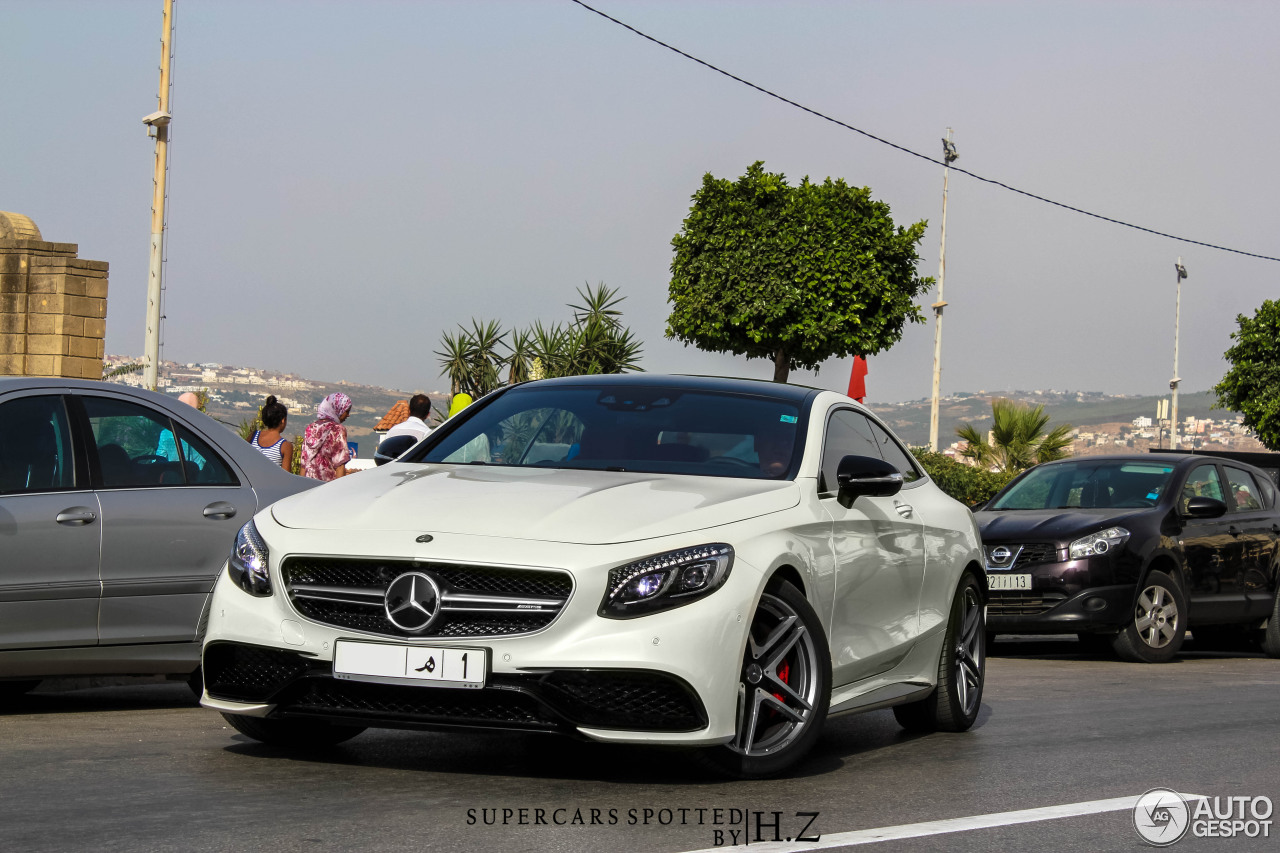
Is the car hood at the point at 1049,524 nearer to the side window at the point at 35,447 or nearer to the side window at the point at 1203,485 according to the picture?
the side window at the point at 1203,485

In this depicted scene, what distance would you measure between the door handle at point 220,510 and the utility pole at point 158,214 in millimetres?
15558

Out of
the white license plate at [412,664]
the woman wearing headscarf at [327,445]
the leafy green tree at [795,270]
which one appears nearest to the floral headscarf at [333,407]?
the woman wearing headscarf at [327,445]

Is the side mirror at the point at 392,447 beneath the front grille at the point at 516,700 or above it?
above

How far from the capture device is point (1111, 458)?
13547 millimetres

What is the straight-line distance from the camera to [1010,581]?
12.2 meters

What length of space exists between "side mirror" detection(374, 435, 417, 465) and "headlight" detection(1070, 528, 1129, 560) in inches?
262

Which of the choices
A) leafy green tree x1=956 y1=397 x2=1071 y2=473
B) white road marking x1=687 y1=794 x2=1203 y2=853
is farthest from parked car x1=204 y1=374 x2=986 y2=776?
leafy green tree x1=956 y1=397 x2=1071 y2=473

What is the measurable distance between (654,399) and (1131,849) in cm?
270

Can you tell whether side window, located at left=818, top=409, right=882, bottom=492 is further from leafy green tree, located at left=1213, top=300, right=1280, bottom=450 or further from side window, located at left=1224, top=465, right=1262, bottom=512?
leafy green tree, located at left=1213, top=300, right=1280, bottom=450

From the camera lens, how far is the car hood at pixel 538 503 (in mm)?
5340

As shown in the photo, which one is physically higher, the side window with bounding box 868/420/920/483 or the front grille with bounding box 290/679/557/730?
the side window with bounding box 868/420/920/483

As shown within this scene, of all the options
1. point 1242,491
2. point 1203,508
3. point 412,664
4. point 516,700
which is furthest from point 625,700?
point 1242,491

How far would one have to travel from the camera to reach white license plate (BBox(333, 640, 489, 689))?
201 inches

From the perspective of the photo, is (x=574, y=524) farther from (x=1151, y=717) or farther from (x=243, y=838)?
(x=1151, y=717)
